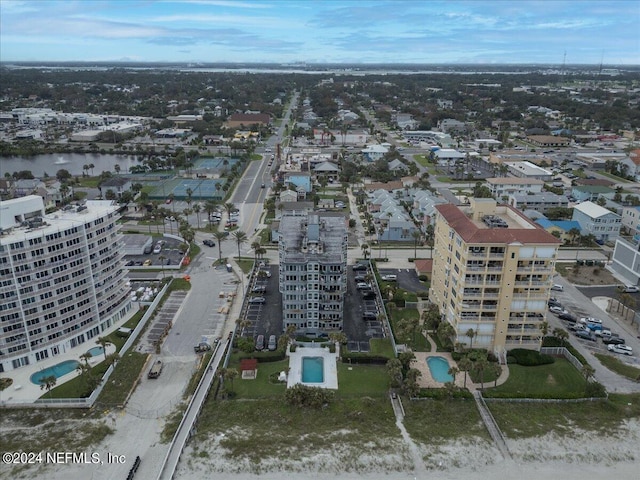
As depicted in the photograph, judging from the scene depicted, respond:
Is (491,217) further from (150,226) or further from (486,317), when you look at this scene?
(150,226)

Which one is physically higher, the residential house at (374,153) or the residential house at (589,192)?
the residential house at (374,153)

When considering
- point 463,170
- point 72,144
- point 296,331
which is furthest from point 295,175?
point 72,144

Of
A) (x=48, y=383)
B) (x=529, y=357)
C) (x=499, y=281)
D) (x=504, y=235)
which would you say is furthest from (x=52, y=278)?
(x=529, y=357)

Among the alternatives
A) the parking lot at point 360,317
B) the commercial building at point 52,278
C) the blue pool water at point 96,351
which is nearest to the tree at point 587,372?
the parking lot at point 360,317

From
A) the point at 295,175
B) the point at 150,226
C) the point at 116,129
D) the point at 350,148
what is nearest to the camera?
Answer: the point at 150,226

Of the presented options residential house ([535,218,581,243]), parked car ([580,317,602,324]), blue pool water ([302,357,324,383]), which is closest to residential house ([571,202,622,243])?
residential house ([535,218,581,243])

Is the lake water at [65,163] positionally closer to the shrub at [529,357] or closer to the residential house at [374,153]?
the residential house at [374,153]

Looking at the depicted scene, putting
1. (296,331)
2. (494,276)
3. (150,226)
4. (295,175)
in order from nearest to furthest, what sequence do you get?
(494,276) → (296,331) → (150,226) → (295,175)
